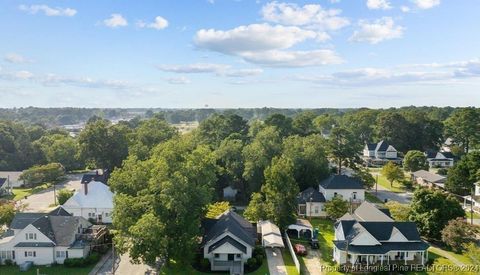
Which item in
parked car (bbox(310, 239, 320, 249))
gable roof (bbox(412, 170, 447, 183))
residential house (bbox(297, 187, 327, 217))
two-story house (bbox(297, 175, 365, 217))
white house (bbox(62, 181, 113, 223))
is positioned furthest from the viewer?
gable roof (bbox(412, 170, 447, 183))

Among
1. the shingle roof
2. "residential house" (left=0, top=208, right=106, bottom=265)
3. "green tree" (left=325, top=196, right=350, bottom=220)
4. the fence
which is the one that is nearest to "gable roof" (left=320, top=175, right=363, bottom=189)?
"green tree" (left=325, top=196, right=350, bottom=220)

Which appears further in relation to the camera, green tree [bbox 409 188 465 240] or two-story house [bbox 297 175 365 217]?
two-story house [bbox 297 175 365 217]

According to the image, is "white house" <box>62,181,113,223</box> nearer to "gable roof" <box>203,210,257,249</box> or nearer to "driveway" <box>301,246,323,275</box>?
"gable roof" <box>203,210,257,249</box>

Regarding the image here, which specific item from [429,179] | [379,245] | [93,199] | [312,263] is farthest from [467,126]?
[93,199]

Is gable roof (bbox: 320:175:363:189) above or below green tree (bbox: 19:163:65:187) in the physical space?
above

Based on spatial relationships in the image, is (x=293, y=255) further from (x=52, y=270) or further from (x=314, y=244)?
(x=52, y=270)

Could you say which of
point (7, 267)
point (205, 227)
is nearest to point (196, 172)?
point (205, 227)
